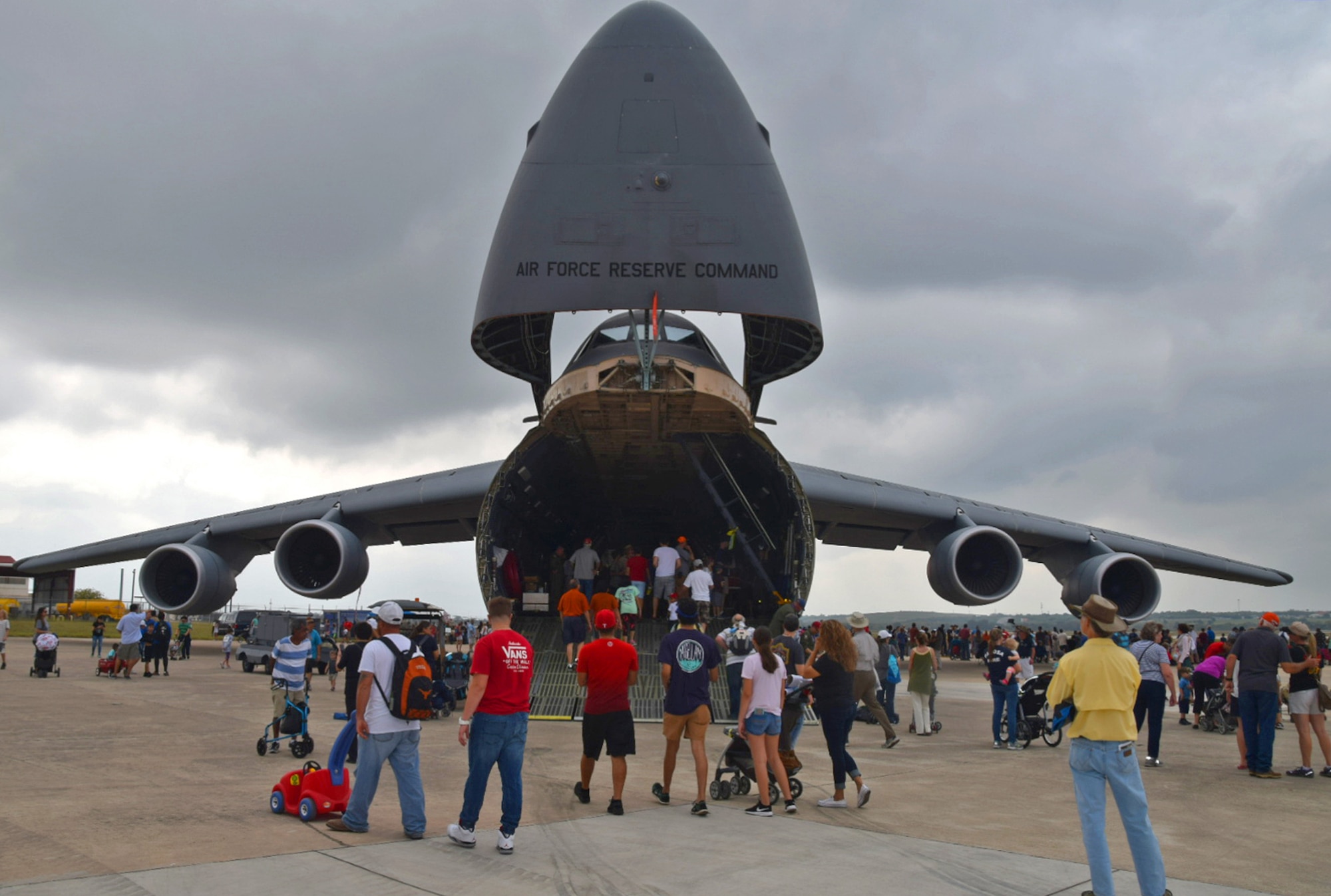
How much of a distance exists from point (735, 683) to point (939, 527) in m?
9.36

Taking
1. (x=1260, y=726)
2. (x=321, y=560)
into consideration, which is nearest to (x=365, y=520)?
(x=321, y=560)

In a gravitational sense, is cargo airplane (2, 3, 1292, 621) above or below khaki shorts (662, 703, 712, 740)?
above

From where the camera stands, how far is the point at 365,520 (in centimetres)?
1798

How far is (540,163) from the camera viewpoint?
12078mm

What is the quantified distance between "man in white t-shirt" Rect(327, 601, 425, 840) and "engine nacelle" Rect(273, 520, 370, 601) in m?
11.2

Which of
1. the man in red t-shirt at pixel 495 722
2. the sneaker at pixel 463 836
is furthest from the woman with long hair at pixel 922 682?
the sneaker at pixel 463 836

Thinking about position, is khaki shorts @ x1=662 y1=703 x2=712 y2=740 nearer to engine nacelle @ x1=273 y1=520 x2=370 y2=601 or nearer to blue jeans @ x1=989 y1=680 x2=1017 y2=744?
blue jeans @ x1=989 y1=680 x2=1017 y2=744

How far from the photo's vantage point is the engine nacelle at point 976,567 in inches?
631

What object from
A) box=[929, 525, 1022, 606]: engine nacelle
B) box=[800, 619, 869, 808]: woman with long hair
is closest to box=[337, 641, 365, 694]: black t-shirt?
A: box=[800, 619, 869, 808]: woman with long hair

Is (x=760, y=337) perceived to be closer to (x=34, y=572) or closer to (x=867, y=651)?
(x=867, y=651)

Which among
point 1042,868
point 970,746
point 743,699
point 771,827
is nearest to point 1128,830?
point 1042,868

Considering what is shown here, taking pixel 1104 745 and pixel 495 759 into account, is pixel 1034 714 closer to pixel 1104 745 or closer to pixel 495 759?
pixel 1104 745

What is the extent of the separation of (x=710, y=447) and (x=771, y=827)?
349 inches

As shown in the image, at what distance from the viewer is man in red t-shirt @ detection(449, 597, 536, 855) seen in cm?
498
